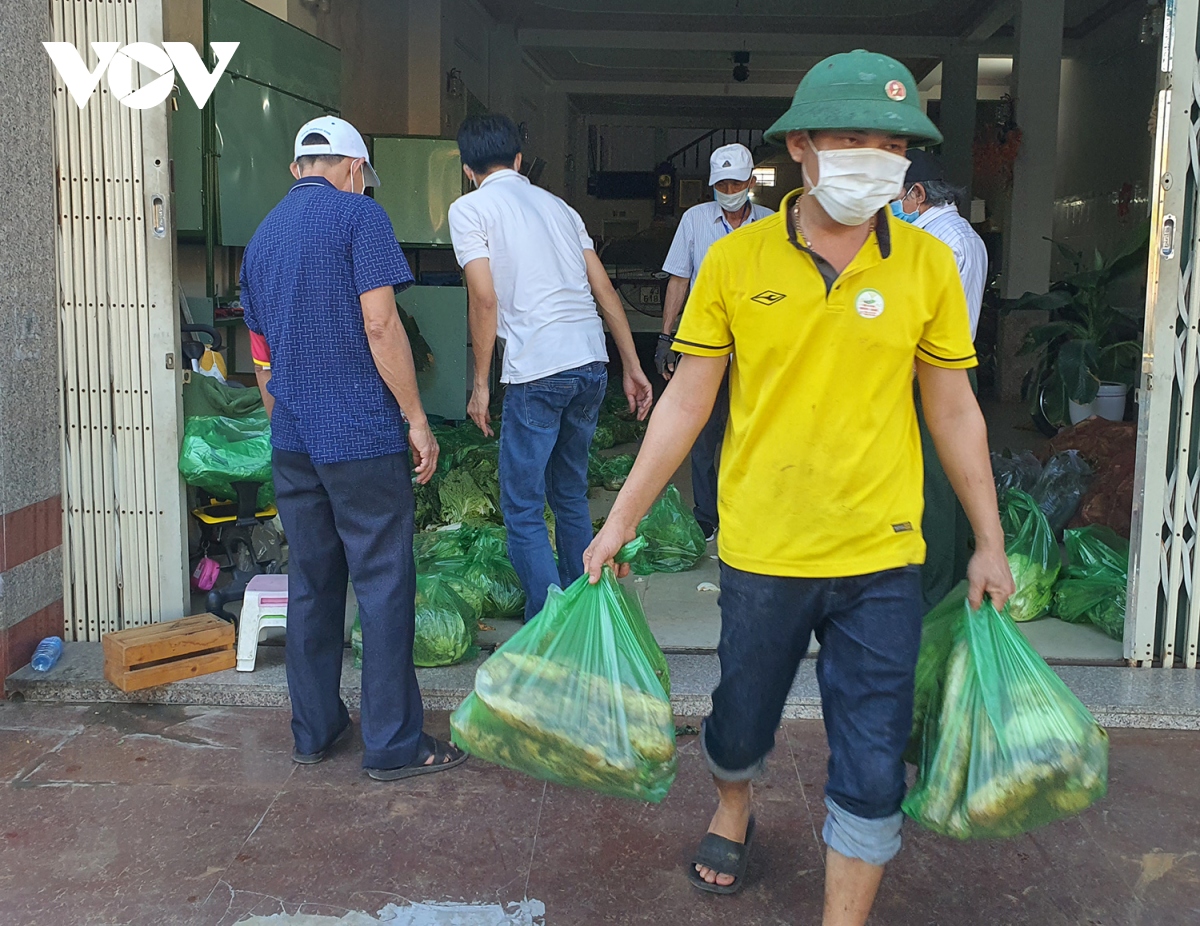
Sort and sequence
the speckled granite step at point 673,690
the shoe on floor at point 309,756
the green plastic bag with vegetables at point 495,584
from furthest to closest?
the green plastic bag with vegetables at point 495,584 → the speckled granite step at point 673,690 → the shoe on floor at point 309,756

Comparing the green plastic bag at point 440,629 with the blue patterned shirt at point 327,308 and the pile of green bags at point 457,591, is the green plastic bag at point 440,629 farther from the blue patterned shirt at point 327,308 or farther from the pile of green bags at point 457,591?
the blue patterned shirt at point 327,308

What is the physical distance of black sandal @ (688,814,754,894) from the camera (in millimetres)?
2744

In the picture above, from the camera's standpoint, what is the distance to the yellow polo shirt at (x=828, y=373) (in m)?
2.20

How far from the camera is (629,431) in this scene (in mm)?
9156

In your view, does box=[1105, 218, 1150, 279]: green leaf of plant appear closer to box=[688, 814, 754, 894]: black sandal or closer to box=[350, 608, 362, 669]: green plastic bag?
box=[350, 608, 362, 669]: green plastic bag

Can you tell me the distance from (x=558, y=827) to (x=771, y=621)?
3.56 feet

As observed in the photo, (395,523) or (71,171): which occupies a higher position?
(71,171)

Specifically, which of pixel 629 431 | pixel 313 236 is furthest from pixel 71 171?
pixel 629 431

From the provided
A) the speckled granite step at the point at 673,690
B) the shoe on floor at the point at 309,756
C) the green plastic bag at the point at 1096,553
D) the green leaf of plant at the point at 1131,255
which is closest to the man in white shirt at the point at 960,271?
the speckled granite step at the point at 673,690

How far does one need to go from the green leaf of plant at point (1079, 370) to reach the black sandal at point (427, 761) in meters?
5.42

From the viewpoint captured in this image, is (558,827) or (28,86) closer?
(558,827)

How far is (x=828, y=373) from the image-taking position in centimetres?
221

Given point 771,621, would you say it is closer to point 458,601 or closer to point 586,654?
point 586,654

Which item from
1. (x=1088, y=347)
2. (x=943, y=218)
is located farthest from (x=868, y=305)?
(x=1088, y=347)
